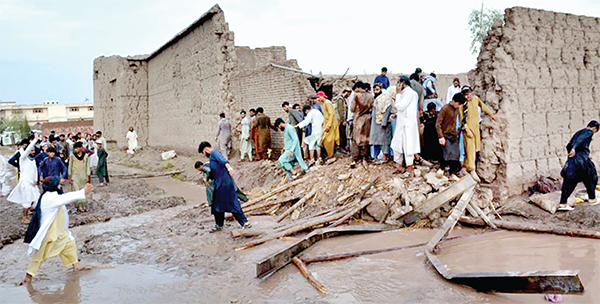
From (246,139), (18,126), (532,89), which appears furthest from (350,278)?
(18,126)

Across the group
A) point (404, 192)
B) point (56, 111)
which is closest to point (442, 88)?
point (404, 192)

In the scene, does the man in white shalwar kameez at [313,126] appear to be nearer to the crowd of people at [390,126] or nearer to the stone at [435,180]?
the crowd of people at [390,126]

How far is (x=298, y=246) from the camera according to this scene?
6.19 meters

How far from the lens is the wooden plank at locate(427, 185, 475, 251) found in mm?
6064

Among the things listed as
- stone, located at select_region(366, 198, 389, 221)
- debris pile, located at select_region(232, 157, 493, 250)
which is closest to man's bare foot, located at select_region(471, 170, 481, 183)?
debris pile, located at select_region(232, 157, 493, 250)

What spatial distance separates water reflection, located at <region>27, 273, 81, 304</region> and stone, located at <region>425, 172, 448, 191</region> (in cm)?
522

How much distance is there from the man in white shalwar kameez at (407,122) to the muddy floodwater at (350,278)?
1.80 m

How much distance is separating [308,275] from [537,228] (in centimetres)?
349

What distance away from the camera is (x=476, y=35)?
83.9ft

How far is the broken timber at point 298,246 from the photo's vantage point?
5500 mm

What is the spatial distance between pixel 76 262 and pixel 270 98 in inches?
300

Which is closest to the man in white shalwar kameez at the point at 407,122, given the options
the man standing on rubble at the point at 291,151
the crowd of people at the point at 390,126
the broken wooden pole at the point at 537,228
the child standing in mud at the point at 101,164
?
the crowd of people at the point at 390,126

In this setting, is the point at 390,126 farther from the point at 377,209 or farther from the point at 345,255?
the point at 345,255

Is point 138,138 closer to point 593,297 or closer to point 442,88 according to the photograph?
point 442,88
